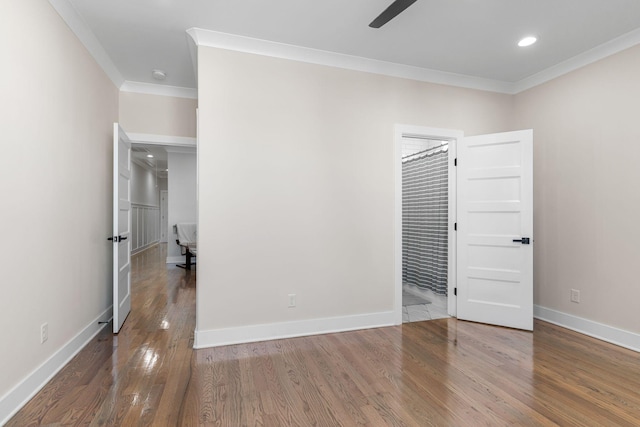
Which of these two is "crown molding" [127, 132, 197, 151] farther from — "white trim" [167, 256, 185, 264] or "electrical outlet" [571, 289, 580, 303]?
"electrical outlet" [571, 289, 580, 303]

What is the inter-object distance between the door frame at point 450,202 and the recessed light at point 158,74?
261 centimetres

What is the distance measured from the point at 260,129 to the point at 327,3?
115 cm

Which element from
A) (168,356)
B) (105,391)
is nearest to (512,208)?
(168,356)

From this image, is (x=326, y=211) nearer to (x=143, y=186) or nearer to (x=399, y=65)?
(x=399, y=65)

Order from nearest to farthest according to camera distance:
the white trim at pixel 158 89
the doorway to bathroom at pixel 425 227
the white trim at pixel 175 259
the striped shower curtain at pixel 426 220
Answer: the white trim at pixel 158 89 < the doorway to bathroom at pixel 425 227 < the striped shower curtain at pixel 426 220 < the white trim at pixel 175 259

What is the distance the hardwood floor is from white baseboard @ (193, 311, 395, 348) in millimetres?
83

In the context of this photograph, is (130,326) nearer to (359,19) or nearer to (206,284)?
(206,284)

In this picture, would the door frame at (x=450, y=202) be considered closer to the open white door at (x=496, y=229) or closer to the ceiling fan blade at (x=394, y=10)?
the open white door at (x=496, y=229)

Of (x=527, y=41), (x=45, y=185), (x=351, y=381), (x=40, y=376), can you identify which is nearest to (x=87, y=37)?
(x=45, y=185)

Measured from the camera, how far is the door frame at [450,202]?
3.40 metres

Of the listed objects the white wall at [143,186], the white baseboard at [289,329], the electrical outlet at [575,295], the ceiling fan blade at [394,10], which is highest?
the ceiling fan blade at [394,10]

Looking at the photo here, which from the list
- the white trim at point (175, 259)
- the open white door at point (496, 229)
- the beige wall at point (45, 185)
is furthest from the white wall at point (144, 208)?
the open white door at point (496, 229)

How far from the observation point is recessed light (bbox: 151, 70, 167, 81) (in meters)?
3.47

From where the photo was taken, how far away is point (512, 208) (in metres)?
3.28
